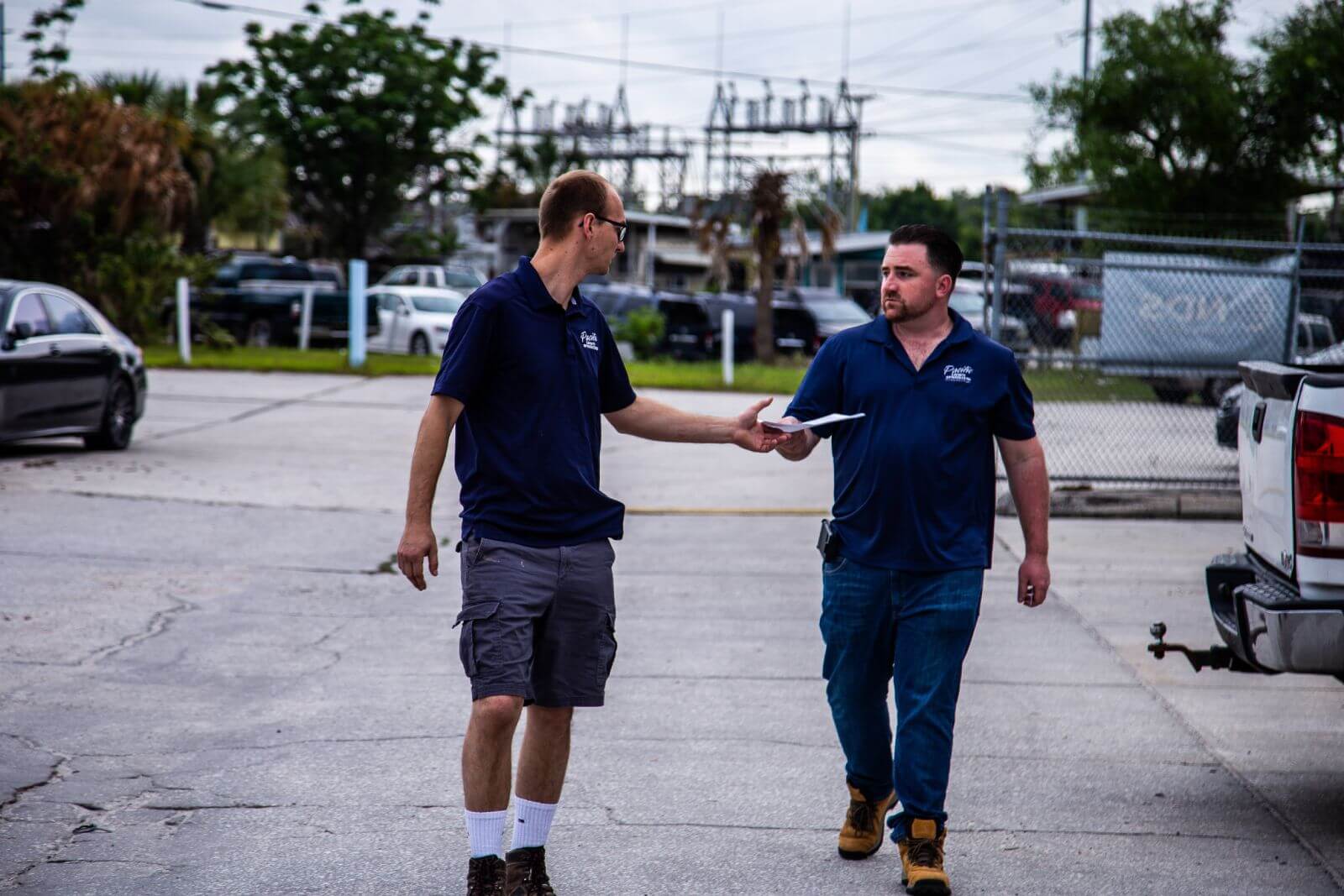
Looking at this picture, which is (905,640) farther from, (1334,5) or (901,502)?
(1334,5)

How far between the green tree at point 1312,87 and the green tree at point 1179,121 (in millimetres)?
384

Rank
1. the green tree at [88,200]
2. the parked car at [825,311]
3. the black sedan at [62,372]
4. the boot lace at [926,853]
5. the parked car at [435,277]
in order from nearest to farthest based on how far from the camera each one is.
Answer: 1. the boot lace at [926,853]
2. the black sedan at [62,372]
3. the green tree at [88,200]
4. the parked car at [825,311]
5. the parked car at [435,277]

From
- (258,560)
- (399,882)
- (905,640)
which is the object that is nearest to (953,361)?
(905,640)

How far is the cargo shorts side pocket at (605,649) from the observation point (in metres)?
3.94

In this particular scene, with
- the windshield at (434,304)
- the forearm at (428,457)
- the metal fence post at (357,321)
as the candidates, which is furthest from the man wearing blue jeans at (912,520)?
the windshield at (434,304)

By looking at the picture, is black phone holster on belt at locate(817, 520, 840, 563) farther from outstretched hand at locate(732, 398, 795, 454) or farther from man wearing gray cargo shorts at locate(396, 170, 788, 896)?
man wearing gray cargo shorts at locate(396, 170, 788, 896)

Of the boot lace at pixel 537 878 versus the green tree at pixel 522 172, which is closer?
the boot lace at pixel 537 878

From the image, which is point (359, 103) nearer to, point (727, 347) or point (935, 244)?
point (727, 347)

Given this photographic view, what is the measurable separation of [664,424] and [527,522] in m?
0.74

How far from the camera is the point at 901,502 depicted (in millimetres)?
4234

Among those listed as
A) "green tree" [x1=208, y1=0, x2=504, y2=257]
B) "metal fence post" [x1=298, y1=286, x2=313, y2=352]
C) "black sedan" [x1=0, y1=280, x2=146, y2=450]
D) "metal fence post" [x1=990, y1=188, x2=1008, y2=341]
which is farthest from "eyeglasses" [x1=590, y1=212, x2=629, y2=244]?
"green tree" [x1=208, y1=0, x2=504, y2=257]

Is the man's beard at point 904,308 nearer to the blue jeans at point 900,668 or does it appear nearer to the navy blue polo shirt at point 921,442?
the navy blue polo shirt at point 921,442

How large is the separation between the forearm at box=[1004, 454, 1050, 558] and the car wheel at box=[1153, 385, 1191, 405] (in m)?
9.91

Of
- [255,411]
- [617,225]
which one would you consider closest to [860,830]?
[617,225]
